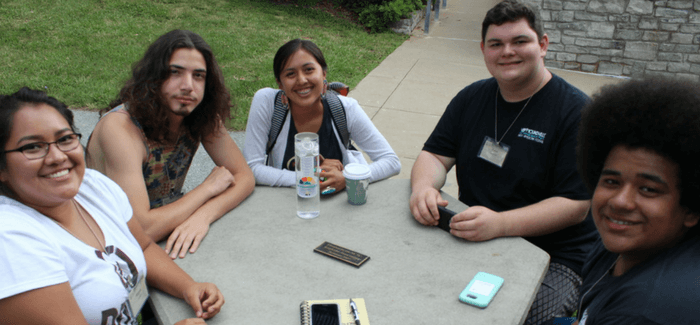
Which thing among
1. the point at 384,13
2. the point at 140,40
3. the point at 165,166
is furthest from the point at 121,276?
the point at 384,13

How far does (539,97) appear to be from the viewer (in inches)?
92.2

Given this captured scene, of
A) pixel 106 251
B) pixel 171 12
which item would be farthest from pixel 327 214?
pixel 171 12

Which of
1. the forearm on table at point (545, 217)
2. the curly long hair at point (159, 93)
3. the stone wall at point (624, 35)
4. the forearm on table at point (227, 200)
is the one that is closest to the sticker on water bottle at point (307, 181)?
the forearm on table at point (227, 200)

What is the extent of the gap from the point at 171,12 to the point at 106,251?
9340mm

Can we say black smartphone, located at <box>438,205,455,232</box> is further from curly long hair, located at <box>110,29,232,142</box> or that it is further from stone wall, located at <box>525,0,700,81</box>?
stone wall, located at <box>525,0,700,81</box>

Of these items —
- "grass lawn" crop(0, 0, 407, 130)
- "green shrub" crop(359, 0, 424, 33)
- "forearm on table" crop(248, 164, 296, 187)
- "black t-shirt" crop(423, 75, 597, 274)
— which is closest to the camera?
"black t-shirt" crop(423, 75, 597, 274)

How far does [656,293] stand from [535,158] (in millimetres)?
1154

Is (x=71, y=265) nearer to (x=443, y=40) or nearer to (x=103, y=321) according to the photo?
(x=103, y=321)

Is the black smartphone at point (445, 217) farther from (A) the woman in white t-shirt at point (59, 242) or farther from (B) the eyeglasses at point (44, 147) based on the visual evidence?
(B) the eyeglasses at point (44, 147)

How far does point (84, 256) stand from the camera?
153cm

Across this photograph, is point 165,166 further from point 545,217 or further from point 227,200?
point 545,217

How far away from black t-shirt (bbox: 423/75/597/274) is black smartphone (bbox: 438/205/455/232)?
0.46 metres

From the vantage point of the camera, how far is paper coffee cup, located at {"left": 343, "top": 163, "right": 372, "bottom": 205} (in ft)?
7.19

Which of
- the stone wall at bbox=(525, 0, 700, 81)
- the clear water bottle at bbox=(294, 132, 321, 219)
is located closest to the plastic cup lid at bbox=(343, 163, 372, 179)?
the clear water bottle at bbox=(294, 132, 321, 219)
